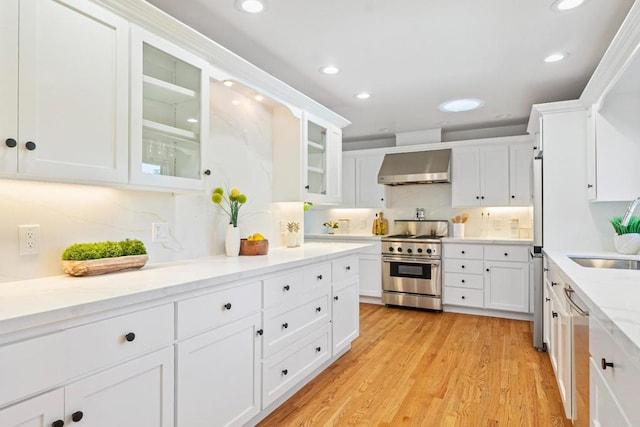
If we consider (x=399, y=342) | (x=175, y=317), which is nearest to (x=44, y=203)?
(x=175, y=317)

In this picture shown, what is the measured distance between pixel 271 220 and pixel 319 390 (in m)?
1.37

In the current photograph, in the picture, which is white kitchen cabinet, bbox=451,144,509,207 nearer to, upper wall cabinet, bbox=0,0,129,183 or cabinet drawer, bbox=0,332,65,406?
upper wall cabinet, bbox=0,0,129,183

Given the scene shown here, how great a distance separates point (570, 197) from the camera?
10.4 ft

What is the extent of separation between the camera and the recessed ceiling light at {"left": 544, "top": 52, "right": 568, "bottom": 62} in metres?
2.79

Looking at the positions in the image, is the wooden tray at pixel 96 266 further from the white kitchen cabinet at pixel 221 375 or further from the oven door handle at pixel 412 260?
the oven door handle at pixel 412 260

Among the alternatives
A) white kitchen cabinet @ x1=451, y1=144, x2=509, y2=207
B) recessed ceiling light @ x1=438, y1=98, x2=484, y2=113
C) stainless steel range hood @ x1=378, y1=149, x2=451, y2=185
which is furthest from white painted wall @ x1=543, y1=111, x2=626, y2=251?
stainless steel range hood @ x1=378, y1=149, x2=451, y2=185

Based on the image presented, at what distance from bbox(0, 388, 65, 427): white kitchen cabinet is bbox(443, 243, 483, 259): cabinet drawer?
168 inches

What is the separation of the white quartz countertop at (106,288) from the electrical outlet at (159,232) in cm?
17

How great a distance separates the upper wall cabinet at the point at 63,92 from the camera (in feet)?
4.44

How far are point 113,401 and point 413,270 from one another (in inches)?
156

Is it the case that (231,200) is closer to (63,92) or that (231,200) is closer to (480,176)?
(63,92)

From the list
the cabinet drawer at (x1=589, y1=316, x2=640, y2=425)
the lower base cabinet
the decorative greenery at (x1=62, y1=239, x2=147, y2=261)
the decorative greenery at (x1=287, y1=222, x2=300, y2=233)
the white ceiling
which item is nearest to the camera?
the cabinet drawer at (x1=589, y1=316, x2=640, y2=425)

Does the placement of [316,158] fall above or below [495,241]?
above

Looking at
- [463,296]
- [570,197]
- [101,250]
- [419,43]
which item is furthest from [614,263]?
[101,250]
